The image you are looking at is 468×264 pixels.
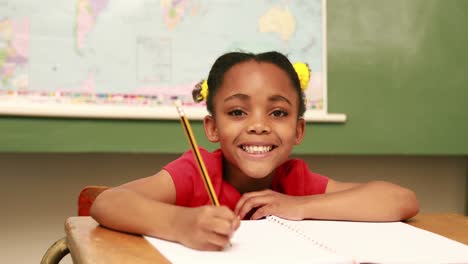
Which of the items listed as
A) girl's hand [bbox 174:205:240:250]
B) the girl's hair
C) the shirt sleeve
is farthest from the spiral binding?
the girl's hair

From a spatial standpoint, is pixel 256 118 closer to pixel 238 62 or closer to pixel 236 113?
pixel 236 113

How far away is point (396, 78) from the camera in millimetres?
2088

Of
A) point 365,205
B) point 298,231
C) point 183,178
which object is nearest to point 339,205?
point 365,205

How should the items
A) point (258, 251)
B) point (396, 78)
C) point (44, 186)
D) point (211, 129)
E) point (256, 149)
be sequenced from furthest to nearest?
1. point (396, 78)
2. point (44, 186)
3. point (211, 129)
4. point (256, 149)
5. point (258, 251)

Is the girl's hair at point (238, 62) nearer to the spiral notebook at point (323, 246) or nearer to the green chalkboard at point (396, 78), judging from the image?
the spiral notebook at point (323, 246)

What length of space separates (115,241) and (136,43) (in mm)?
1195

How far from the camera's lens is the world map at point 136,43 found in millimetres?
1689

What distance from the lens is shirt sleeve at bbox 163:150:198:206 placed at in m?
1.04

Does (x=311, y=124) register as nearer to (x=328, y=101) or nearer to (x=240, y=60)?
(x=328, y=101)

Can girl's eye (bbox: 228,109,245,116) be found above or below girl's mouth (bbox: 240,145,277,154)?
above

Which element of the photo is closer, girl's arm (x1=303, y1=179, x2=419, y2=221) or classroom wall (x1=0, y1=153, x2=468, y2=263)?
girl's arm (x1=303, y1=179, x2=419, y2=221)

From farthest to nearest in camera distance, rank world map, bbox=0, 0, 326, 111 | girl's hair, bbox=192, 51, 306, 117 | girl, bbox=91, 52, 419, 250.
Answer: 1. world map, bbox=0, 0, 326, 111
2. girl's hair, bbox=192, 51, 306, 117
3. girl, bbox=91, 52, 419, 250

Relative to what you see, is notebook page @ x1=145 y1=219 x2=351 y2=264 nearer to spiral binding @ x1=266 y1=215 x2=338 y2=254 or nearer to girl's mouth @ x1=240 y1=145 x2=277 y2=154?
spiral binding @ x1=266 y1=215 x2=338 y2=254

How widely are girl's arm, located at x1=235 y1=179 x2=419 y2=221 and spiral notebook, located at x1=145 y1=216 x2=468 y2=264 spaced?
5cm
